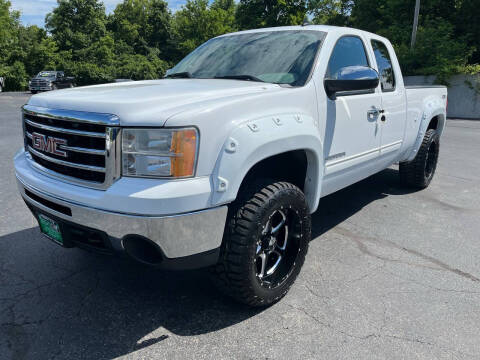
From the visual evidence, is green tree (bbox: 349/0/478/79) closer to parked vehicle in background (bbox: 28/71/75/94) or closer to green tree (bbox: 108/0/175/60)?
parked vehicle in background (bbox: 28/71/75/94)

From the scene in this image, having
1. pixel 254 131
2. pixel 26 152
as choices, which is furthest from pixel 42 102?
pixel 254 131

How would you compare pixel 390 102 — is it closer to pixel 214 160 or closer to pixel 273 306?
pixel 273 306

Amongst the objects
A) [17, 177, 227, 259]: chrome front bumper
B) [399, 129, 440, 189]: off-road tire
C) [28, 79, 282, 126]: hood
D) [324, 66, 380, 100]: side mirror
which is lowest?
[399, 129, 440, 189]: off-road tire

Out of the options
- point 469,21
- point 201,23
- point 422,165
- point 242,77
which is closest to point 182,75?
point 242,77

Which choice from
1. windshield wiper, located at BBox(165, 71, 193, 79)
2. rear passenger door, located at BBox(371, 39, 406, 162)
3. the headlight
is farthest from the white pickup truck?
rear passenger door, located at BBox(371, 39, 406, 162)

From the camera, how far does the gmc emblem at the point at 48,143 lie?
89.9 inches

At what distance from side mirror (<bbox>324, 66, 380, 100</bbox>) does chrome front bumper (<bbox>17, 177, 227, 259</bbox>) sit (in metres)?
1.34

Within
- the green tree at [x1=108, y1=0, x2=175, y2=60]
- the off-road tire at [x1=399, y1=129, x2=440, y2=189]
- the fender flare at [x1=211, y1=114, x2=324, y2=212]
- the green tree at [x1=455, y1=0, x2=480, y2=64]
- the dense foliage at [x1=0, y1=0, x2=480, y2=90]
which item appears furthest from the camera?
the green tree at [x1=108, y1=0, x2=175, y2=60]

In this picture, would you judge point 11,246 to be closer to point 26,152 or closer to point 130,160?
point 26,152

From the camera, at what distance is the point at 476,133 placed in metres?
12.0

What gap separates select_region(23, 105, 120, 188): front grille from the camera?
2.02 meters

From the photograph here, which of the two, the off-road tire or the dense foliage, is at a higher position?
the dense foliage

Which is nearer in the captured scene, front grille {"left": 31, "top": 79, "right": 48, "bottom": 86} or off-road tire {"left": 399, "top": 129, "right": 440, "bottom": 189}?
off-road tire {"left": 399, "top": 129, "right": 440, "bottom": 189}

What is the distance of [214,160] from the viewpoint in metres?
2.05
